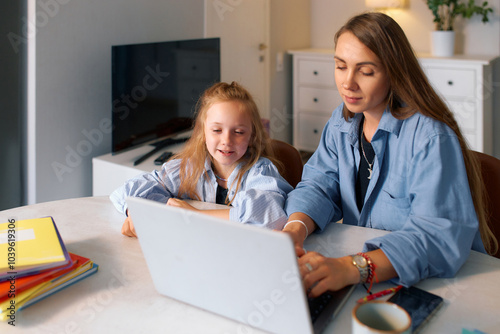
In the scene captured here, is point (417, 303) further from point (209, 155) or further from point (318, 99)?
point (318, 99)

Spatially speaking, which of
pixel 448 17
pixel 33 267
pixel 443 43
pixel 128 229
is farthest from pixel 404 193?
pixel 448 17

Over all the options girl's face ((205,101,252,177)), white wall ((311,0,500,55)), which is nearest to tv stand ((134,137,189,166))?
girl's face ((205,101,252,177))

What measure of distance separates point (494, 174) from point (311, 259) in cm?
66

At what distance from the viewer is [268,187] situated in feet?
5.06

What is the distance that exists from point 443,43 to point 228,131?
254cm

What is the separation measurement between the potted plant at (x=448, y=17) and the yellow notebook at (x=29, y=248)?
3.07 m

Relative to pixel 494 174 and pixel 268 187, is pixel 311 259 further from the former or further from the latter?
pixel 494 174

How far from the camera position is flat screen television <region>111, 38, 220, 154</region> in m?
2.65

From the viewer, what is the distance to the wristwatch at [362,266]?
1098 mm

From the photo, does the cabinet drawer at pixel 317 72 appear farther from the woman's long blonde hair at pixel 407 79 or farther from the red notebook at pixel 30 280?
the red notebook at pixel 30 280

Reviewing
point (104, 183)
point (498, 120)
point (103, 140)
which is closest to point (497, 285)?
point (104, 183)

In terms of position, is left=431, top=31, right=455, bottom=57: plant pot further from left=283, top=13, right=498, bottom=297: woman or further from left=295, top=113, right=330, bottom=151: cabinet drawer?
left=283, top=13, right=498, bottom=297: woman

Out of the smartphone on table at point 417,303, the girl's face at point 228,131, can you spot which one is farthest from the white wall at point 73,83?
the smartphone on table at point 417,303

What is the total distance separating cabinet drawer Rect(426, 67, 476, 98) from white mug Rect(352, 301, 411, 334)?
9.24 ft
